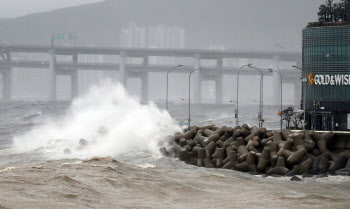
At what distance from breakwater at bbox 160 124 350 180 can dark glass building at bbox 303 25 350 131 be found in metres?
10.7

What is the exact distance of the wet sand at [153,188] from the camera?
22.8 meters

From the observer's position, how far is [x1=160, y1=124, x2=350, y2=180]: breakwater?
109 feet

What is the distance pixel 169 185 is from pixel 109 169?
404 cm

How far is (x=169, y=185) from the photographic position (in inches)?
1107

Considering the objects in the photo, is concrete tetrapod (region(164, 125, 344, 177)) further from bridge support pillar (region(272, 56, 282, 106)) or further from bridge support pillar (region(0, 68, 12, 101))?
bridge support pillar (region(0, 68, 12, 101))

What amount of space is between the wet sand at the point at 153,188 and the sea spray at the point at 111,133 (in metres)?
10.2

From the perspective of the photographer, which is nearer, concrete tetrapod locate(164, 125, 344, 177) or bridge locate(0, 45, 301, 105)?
concrete tetrapod locate(164, 125, 344, 177)

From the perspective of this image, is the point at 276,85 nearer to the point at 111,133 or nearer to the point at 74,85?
the point at 74,85

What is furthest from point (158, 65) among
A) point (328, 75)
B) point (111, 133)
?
point (111, 133)

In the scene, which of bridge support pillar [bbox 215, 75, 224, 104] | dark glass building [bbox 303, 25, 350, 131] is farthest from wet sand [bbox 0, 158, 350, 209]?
bridge support pillar [bbox 215, 75, 224, 104]

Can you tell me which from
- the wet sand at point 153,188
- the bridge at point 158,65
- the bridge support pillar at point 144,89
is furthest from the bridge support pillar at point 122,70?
the wet sand at point 153,188

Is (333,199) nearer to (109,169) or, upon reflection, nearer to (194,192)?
(194,192)

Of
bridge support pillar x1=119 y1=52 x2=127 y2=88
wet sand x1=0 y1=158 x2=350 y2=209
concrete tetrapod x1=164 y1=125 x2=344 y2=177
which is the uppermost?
bridge support pillar x1=119 y1=52 x2=127 y2=88

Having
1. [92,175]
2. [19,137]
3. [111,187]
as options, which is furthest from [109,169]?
[19,137]
